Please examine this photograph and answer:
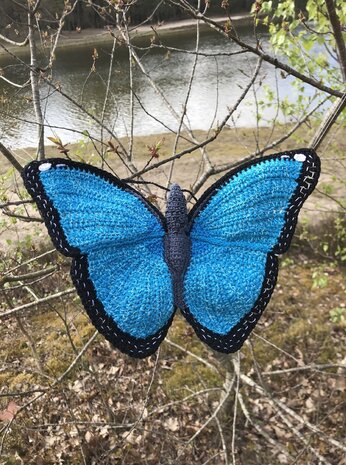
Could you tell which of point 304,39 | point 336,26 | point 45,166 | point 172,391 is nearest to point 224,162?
point 304,39

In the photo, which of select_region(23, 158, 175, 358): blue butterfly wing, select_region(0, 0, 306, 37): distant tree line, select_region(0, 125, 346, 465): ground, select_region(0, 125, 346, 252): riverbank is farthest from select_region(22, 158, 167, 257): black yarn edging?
select_region(0, 125, 346, 252): riverbank

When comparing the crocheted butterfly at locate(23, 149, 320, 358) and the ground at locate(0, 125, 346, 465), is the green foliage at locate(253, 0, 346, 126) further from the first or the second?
the crocheted butterfly at locate(23, 149, 320, 358)

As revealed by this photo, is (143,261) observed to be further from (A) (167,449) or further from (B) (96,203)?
(A) (167,449)

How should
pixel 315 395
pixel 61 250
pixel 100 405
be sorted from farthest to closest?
pixel 315 395
pixel 100 405
pixel 61 250

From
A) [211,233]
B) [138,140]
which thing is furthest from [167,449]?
[138,140]

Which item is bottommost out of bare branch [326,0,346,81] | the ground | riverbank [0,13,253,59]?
the ground
